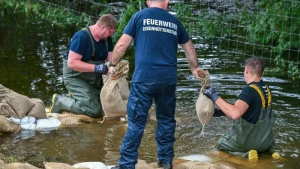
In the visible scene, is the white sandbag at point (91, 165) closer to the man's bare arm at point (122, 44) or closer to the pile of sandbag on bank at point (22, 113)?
the man's bare arm at point (122, 44)

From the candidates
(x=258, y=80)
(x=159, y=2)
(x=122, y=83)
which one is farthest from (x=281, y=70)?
(x=159, y=2)

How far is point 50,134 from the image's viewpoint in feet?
26.8

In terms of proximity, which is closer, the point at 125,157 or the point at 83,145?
the point at 125,157

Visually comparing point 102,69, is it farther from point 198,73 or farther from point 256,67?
point 256,67

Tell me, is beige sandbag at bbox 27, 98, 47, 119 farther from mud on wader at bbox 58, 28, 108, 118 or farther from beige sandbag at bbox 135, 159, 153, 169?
beige sandbag at bbox 135, 159, 153, 169

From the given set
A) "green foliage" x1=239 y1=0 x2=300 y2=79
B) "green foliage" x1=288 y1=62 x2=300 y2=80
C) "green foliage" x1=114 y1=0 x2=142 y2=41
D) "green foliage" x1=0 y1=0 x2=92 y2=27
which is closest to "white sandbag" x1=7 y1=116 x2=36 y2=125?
"green foliage" x1=288 y1=62 x2=300 y2=80

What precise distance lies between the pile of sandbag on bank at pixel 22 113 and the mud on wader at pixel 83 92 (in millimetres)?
510

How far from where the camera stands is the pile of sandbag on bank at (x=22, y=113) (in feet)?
27.0

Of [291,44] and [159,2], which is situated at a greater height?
[159,2]

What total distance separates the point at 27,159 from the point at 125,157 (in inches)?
52.5

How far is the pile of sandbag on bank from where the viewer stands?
8227 mm

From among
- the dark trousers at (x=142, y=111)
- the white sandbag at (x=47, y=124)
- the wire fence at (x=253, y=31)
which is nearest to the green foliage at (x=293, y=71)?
the wire fence at (x=253, y=31)

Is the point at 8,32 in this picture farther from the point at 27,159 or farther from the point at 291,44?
the point at 27,159

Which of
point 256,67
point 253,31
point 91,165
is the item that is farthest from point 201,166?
point 253,31
